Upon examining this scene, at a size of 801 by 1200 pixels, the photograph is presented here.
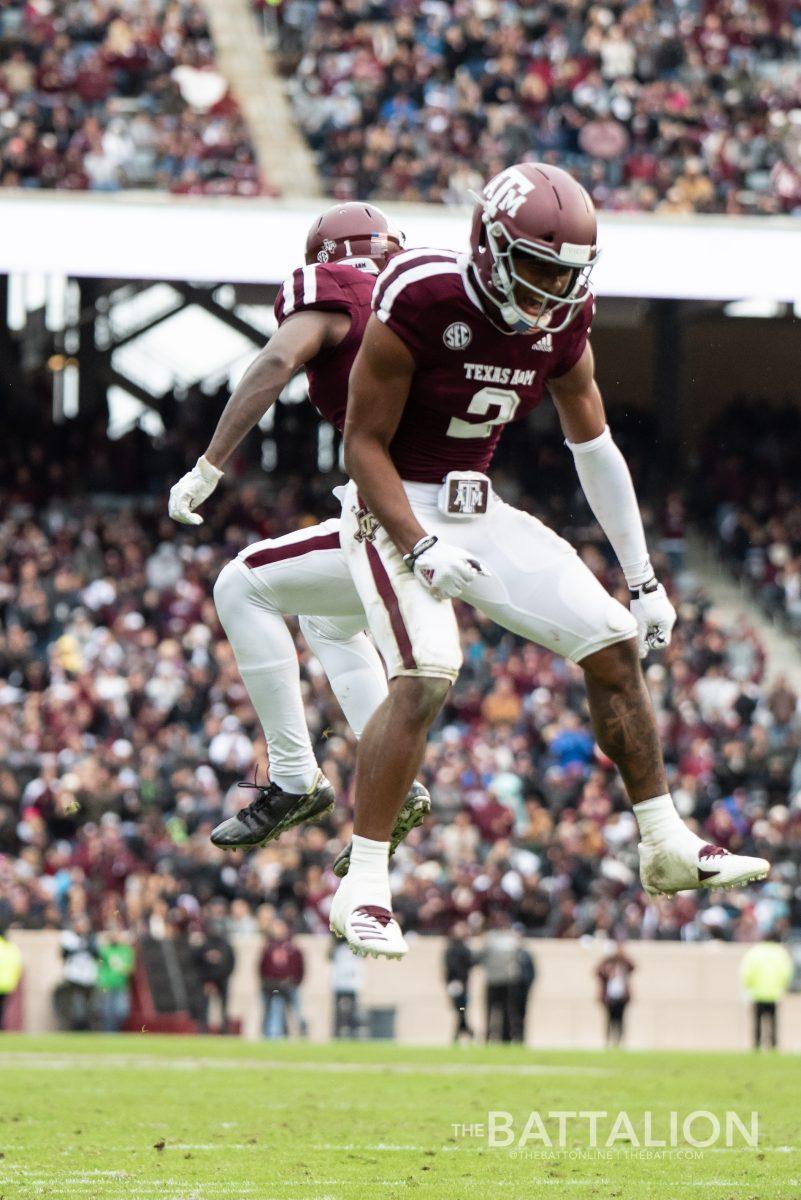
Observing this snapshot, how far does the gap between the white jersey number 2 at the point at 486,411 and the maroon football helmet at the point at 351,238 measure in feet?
3.66

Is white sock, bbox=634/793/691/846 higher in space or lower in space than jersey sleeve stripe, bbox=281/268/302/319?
lower

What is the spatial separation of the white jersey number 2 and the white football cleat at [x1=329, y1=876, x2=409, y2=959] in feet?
5.00

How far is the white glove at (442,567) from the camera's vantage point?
21.7 ft

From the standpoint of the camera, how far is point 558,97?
83.1 ft

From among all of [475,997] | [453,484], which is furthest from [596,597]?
[475,997]

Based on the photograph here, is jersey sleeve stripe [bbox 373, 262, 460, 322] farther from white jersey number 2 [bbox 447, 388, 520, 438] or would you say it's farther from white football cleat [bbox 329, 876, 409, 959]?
white football cleat [bbox 329, 876, 409, 959]

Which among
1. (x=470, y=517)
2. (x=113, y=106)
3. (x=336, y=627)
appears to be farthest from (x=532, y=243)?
(x=113, y=106)

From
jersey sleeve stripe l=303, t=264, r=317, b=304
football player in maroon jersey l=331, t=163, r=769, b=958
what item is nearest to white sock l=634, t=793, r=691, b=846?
football player in maroon jersey l=331, t=163, r=769, b=958

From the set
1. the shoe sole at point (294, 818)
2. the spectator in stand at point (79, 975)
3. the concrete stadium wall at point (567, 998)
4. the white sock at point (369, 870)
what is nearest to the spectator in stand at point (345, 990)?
the concrete stadium wall at point (567, 998)

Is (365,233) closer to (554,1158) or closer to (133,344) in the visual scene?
(554,1158)

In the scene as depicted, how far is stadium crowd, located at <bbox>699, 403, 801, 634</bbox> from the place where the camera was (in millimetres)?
25516

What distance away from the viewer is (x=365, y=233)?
25.8ft

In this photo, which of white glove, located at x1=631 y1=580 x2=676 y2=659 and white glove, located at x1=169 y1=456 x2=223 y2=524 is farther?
white glove, located at x1=631 y1=580 x2=676 y2=659

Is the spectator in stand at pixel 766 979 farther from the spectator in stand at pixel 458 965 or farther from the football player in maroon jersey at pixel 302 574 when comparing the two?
the football player in maroon jersey at pixel 302 574
